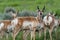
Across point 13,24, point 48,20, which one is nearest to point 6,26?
point 13,24

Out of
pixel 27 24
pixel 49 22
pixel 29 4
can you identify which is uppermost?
pixel 27 24

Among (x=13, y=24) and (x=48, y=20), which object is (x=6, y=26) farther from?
(x=48, y=20)

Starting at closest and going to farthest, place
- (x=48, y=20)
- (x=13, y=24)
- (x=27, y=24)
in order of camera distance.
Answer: (x=13, y=24)
(x=27, y=24)
(x=48, y=20)

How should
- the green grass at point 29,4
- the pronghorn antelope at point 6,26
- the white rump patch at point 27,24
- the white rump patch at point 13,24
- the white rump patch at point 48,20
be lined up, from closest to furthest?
the pronghorn antelope at point 6,26 → the white rump patch at point 13,24 → the white rump patch at point 27,24 → the white rump patch at point 48,20 → the green grass at point 29,4

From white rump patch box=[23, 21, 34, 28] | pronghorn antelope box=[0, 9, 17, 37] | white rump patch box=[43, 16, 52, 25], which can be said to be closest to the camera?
pronghorn antelope box=[0, 9, 17, 37]

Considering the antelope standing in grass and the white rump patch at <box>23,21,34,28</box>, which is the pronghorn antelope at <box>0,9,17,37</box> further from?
the white rump patch at <box>23,21,34,28</box>

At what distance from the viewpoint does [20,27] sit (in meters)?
18.6

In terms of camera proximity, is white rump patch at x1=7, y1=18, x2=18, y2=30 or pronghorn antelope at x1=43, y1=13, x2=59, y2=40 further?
pronghorn antelope at x1=43, y1=13, x2=59, y2=40

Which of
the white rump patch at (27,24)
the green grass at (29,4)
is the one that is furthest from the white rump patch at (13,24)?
the green grass at (29,4)

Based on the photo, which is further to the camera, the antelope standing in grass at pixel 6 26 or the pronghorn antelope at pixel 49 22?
the pronghorn antelope at pixel 49 22

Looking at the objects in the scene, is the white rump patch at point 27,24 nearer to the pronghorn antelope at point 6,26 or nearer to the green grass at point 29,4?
the pronghorn antelope at point 6,26

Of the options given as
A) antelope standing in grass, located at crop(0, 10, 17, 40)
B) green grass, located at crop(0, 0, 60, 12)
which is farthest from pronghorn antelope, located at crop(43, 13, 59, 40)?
green grass, located at crop(0, 0, 60, 12)

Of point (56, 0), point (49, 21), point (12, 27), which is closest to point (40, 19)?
point (49, 21)

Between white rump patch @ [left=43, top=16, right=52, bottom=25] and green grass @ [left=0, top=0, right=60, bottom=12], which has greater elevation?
white rump patch @ [left=43, top=16, right=52, bottom=25]
